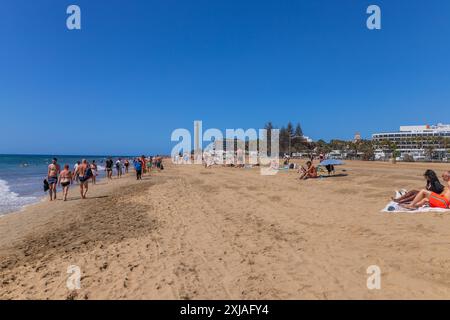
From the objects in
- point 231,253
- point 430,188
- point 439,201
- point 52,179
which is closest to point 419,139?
point 430,188

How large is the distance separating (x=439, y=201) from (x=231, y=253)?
575 centimetres

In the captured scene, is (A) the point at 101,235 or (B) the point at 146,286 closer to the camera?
(B) the point at 146,286

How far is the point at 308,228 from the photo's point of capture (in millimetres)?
6387

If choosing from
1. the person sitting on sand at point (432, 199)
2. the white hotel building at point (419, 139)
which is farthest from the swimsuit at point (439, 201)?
the white hotel building at point (419, 139)

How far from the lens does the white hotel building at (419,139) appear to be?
71919 mm

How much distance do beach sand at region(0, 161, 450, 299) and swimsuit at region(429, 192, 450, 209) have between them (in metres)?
0.54

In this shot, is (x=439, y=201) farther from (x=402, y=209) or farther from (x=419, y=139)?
(x=419, y=139)

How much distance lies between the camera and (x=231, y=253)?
16.3 ft

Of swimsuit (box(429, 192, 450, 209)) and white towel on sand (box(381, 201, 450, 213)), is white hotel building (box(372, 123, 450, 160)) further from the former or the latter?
white towel on sand (box(381, 201, 450, 213))

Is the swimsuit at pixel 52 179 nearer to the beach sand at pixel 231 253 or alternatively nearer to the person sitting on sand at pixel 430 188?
the beach sand at pixel 231 253

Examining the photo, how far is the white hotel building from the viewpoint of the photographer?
7192 centimetres
